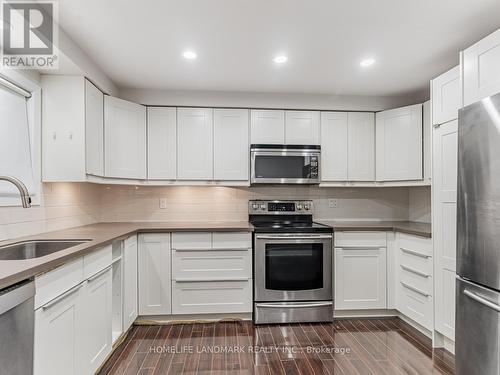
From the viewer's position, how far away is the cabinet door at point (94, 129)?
8.39ft

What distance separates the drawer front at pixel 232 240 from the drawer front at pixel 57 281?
1355mm

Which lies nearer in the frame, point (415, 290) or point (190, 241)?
point (415, 290)

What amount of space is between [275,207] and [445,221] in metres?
1.72

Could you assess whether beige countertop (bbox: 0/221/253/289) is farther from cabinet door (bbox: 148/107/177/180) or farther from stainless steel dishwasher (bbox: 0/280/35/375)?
cabinet door (bbox: 148/107/177/180)

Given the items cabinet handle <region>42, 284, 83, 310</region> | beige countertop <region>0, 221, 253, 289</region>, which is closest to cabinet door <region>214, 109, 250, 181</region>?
beige countertop <region>0, 221, 253, 289</region>

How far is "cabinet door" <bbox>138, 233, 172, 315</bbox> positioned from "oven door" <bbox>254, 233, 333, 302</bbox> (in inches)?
34.2

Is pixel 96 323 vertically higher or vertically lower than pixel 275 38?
lower

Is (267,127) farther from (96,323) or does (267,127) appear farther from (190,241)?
(96,323)

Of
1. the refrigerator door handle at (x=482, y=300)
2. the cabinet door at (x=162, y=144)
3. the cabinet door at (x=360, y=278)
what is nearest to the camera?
the refrigerator door handle at (x=482, y=300)

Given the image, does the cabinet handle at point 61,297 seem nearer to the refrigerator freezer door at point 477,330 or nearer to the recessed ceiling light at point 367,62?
the refrigerator freezer door at point 477,330

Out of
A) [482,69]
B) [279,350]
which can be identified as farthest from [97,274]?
[482,69]

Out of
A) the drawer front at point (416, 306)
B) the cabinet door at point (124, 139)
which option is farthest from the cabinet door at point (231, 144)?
the drawer front at point (416, 306)

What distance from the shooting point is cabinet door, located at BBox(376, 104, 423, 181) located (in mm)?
3131

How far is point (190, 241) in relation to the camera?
2.95 meters
